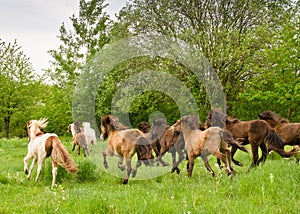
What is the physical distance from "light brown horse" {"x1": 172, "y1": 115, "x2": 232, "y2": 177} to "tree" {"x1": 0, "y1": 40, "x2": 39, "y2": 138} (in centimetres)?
3382

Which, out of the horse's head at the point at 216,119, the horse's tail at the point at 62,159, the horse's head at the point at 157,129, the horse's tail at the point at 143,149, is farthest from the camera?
the horse's head at the point at 157,129

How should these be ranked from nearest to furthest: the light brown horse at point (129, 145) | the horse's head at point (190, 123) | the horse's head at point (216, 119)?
1. the light brown horse at point (129, 145)
2. the horse's head at point (190, 123)
3. the horse's head at point (216, 119)

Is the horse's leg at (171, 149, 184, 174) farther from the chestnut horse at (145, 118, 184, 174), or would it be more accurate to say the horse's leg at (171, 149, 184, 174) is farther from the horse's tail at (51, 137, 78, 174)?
the horse's tail at (51, 137, 78, 174)

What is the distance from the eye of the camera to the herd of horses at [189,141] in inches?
322

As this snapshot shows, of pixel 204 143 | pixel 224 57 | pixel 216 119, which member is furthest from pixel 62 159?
pixel 224 57

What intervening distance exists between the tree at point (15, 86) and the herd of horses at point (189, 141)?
106 ft

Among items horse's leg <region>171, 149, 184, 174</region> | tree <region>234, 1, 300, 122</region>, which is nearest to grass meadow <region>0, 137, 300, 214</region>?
horse's leg <region>171, 149, 184, 174</region>

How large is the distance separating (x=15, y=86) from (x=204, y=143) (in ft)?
121

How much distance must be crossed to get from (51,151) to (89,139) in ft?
23.6

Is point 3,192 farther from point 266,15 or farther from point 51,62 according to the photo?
point 51,62

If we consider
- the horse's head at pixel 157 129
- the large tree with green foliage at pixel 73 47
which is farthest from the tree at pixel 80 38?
the horse's head at pixel 157 129

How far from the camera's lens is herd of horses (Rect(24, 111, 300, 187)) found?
26.8ft

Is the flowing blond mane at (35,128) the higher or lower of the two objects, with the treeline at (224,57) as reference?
lower

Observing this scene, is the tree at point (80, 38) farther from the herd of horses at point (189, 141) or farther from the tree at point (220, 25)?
the herd of horses at point (189, 141)
